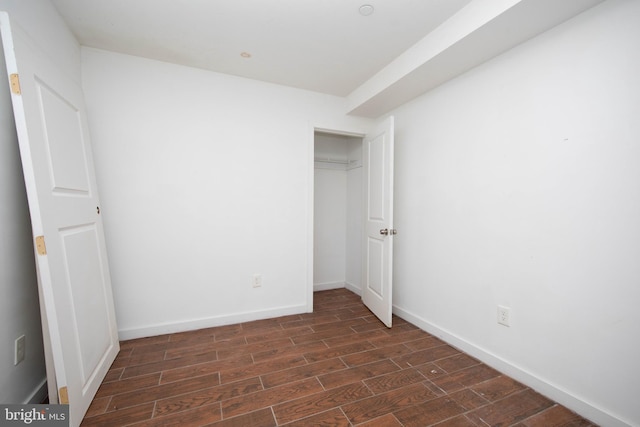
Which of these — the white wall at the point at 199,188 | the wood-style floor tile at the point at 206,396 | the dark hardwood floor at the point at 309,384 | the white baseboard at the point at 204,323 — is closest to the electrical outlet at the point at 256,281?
the white wall at the point at 199,188

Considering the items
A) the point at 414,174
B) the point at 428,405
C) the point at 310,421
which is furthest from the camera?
the point at 414,174

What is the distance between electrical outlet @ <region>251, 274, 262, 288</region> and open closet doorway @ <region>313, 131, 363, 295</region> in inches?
42.8

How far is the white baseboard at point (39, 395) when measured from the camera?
1.36 metres

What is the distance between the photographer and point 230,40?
192 centimetres

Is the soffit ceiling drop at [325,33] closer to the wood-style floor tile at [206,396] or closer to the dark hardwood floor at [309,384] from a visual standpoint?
the dark hardwood floor at [309,384]

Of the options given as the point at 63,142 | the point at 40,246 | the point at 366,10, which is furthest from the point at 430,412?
the point at 63,142

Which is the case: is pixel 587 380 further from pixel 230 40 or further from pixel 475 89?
pixel 230 40

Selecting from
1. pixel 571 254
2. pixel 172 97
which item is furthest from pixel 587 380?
pixel 172 97

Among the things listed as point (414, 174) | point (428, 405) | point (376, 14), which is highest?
→ point (376, 14)

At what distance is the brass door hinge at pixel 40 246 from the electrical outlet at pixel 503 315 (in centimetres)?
271

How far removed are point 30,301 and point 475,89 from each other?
3.18 meters

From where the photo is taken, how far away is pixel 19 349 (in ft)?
4.28

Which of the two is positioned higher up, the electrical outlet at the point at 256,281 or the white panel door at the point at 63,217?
the white panel door at the point at 63,217

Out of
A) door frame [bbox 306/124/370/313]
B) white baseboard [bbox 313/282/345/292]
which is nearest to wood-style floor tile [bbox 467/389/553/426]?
door frame [bbox 306/124/370/313]
